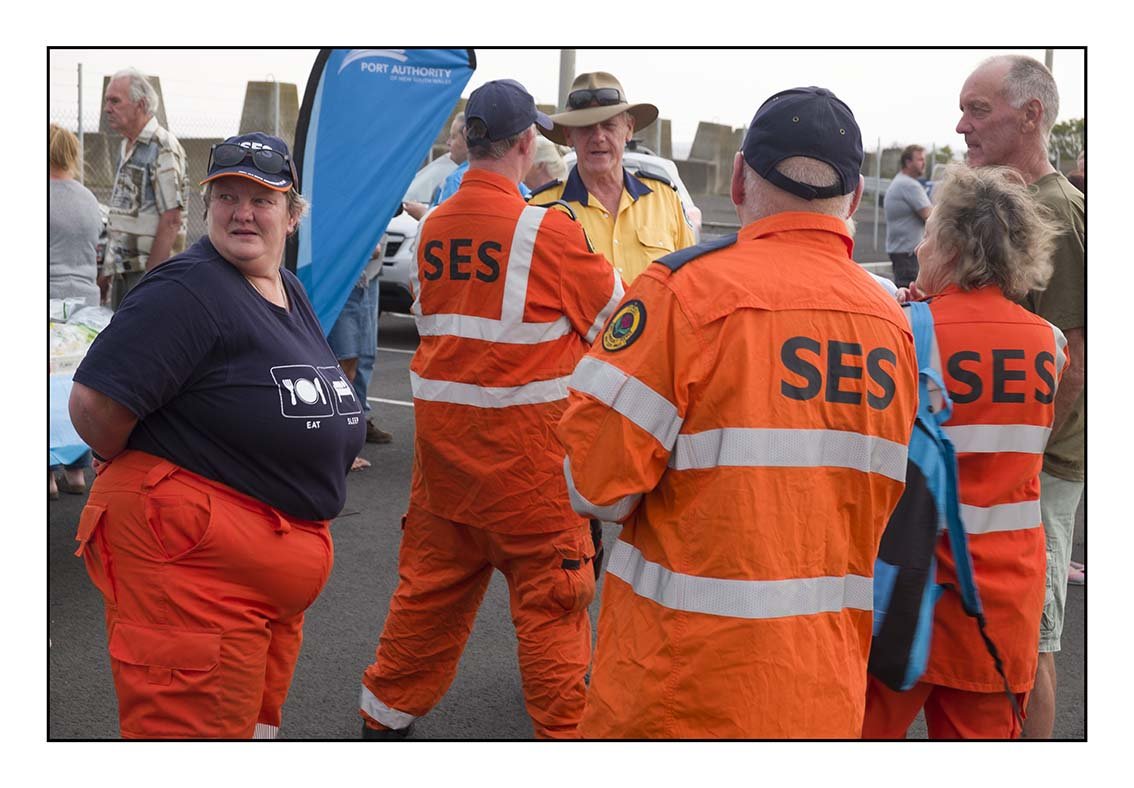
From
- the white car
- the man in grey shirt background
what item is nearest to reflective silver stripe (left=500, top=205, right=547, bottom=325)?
the white car

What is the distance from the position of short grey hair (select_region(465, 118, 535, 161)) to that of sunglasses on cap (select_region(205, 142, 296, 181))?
967 mm

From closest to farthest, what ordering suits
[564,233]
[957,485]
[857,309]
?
[857,309], [957,485], [564,233]

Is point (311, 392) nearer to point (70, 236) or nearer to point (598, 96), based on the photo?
point (598, 96)

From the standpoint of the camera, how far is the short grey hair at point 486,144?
3918 mm

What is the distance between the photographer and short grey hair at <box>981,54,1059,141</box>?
12.2 feet

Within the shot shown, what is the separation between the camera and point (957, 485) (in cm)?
280

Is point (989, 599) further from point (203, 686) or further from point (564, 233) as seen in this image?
point (203, 686)

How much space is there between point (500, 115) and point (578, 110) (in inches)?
40.7

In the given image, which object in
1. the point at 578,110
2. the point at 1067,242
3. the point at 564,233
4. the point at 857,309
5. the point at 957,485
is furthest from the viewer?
the point at 578,110

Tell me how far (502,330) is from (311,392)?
0.93 meters

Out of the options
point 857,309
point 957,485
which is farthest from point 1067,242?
point 857,309

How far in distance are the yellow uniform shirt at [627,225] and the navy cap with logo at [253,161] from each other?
6.07 feet

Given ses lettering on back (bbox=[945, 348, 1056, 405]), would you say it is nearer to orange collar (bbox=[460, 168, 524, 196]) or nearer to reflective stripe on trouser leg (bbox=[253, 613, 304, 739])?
orange collar (bbox=[460, 168, 524, 196])

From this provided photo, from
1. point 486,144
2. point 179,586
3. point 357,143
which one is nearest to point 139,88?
point 357,143
